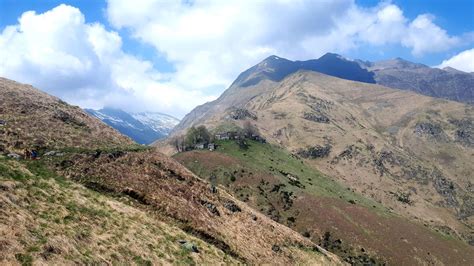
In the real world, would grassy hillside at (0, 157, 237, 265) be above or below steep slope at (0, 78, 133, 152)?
below

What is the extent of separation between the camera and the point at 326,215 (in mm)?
124688

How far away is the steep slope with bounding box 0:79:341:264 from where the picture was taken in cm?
3172

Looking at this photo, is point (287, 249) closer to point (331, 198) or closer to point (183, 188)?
point (183, 188)

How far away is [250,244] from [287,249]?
8.48 m

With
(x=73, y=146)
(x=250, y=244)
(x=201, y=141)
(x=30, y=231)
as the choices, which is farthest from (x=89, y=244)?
(x=201, y=141)

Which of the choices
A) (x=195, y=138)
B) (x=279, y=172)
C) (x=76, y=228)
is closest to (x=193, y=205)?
(x=76, y=228)

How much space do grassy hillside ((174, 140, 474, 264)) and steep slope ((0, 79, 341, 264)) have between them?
48894 millimetres

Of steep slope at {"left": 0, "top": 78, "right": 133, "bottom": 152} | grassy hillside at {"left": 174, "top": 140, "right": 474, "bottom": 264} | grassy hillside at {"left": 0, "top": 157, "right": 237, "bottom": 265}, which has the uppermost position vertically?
steep slope at {"left": 0, "top": 78, "right": 133, "bottom": 152}

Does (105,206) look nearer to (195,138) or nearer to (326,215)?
(326,215)

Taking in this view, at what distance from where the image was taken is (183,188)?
61.3 meters

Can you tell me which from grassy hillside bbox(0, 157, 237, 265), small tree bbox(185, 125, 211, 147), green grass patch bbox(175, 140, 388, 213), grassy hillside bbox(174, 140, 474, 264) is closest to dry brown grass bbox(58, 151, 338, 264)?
grassy hillside bbox(0, 157, 237, 265)

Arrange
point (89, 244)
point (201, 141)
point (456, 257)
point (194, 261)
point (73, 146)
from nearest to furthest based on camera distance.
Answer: point (89, 244)
point (194, 261)
point (73, 146)
point (456, 257)
point (201, 141)

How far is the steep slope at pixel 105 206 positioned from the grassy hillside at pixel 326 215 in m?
48.9

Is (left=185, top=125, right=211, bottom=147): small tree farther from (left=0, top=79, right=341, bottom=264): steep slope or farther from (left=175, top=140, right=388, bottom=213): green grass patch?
(left=0, top=79, right=341, bottom=264): steep slope
